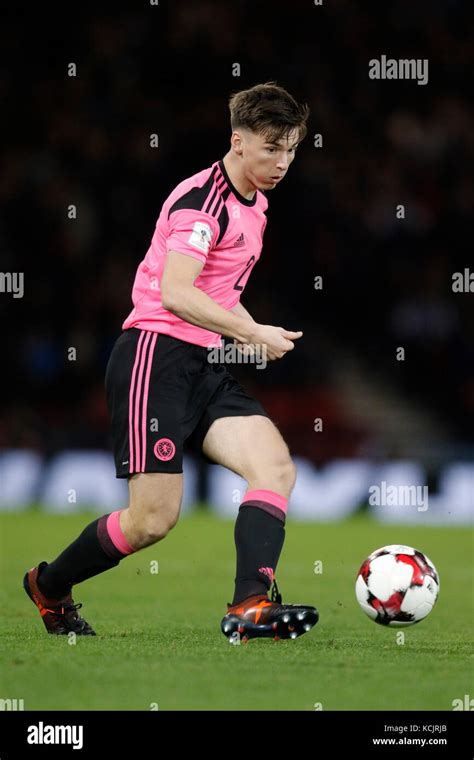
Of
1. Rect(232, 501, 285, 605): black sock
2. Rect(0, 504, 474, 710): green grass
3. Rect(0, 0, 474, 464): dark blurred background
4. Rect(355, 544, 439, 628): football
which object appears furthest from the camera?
Rect(0, 0, 474, 464): dark blurred background

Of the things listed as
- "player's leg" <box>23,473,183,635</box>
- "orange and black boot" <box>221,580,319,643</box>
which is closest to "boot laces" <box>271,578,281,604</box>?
"orange and black boot" <box>221,580,319,643</box>

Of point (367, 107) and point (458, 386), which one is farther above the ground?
point (367, 107)

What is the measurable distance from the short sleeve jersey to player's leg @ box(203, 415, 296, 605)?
0.44 metres

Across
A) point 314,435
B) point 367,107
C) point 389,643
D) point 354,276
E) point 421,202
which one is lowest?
point 389,643

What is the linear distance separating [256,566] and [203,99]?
12965 millimetres

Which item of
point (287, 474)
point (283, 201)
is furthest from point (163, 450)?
point (283, 201)

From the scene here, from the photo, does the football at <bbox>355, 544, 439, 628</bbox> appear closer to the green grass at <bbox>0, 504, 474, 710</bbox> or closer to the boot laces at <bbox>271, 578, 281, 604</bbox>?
the green grass at <bbox>0, 504, 474, 710</bbox>

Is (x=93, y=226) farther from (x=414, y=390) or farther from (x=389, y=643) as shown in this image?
(x=389, y=643)

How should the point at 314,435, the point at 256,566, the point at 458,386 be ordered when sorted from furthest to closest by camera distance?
the point at 458,386, the point at 314,435, the point at 256,566

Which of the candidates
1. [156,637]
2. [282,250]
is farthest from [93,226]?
[156,637]

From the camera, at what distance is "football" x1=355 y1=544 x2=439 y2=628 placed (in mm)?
5512

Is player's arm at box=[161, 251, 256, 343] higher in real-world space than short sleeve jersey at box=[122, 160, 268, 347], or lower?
lower

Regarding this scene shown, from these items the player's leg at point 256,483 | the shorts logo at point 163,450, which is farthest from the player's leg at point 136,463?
the player's leg at point 256,483

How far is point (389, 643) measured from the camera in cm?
556
